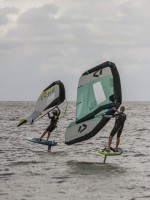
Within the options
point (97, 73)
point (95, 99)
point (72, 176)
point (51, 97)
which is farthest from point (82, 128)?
point (51, 97)

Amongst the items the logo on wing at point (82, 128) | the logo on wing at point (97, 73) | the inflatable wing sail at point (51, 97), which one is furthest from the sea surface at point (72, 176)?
the logo on wing at point (97, 73)

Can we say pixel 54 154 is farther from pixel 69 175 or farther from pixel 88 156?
pixel 69 175

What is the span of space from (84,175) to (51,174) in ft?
3.59

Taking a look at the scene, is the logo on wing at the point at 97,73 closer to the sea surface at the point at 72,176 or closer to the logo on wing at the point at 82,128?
the logo on wing at the point at 82,128

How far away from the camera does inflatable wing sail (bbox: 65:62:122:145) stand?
52.3 ft

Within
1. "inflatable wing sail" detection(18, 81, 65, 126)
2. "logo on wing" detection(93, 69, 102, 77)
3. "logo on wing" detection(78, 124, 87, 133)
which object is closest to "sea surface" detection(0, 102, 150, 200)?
"logo on wing" detection(78, 124, 87, 133)

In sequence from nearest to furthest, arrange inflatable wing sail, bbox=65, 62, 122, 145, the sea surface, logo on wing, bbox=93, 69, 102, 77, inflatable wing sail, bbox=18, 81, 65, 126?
the sea surface, inflatable wing sail, bbox=65, 62, 122, 145, logo on wing, bbox=93, 69, 102, 77, inflatable wing sail, bbox=18, 81, 65, 126

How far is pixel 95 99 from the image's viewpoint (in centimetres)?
1680

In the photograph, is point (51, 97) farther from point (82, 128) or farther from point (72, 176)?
point (72, 176)

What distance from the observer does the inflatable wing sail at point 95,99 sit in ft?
52.3

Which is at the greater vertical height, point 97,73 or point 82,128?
point 97,73

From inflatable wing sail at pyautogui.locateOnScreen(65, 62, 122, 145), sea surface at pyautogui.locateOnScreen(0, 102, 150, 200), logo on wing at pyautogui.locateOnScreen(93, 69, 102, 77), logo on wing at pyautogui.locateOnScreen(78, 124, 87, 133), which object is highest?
logo on wing at pyautogui.locateOnScreen(93, 69, 102, 77)

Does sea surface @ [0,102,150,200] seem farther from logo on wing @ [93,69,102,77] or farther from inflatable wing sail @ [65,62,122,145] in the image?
logo on wing @ [93,69,102,77]

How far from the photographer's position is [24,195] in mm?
11125
